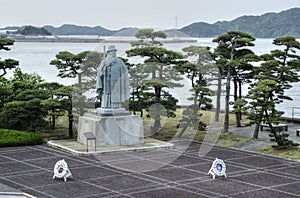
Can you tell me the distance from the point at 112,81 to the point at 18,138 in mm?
3713

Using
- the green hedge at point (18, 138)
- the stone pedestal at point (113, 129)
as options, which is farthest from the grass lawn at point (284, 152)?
the green hedge at point (18, 138)

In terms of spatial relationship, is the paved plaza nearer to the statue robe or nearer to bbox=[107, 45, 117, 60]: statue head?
the statue robe

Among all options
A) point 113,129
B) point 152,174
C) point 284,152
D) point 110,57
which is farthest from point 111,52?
point 284,152

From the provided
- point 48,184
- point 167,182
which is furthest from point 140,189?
point 48,184

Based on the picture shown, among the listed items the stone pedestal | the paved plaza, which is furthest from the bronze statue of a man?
the paved plaza

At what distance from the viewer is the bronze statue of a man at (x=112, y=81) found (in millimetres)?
18875

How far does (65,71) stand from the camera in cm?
2170

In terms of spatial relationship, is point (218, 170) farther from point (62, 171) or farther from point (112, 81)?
point (112, 81)

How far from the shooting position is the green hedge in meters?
18.9

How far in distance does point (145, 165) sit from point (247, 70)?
7629 mm

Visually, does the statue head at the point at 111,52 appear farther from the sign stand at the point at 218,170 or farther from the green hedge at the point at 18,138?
the sign stand at the point at 218,170

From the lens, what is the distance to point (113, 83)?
62.1ft

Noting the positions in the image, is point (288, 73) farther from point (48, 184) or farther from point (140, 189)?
point (48, 184)

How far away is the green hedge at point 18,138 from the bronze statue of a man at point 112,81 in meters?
2.65
